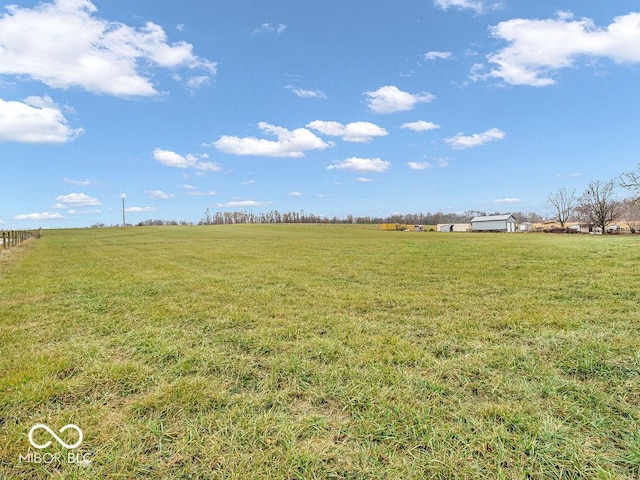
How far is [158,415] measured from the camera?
8.44 ft

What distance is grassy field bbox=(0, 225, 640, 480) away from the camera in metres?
2.09

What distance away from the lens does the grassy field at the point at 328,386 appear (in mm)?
2094

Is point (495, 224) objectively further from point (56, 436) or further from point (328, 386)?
point (56, 436)

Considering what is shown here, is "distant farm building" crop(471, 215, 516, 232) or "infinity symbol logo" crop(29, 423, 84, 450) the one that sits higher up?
"distant farm building" crop(471, 215, 516, 232)

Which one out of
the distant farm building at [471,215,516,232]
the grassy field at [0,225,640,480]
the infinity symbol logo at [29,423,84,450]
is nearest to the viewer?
the grassy field at [0,225,640,480]

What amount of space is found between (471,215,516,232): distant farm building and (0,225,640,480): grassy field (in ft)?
234

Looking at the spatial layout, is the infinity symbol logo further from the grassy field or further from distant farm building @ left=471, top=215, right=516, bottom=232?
distant farm building @ left=471, top=215, right=516, bottom=232

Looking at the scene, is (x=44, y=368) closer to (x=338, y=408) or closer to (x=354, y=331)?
Result: (x=338, y=408)

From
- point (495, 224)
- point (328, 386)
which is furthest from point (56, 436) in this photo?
point (495, 224)

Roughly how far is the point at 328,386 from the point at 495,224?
77666 millimetres

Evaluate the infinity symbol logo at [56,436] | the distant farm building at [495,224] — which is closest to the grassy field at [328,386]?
the infinity symbol logo at [56,436]

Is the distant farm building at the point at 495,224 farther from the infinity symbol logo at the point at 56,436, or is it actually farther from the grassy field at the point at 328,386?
the infinity symbol logo at the point at 56,436

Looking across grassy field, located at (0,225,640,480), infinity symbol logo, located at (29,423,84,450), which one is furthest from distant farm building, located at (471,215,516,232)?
infinity symbol logo, located at (29,423,84,450)

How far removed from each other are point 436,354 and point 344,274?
5.73 meters
